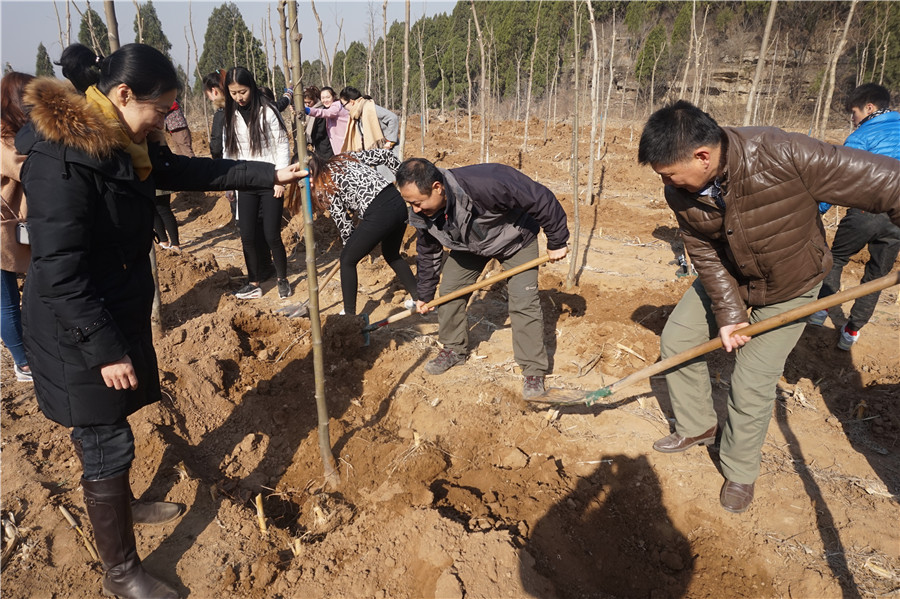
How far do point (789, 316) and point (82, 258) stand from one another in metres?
2.70

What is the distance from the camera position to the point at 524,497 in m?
2.65


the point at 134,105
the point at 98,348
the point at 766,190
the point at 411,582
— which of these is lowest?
the point at 411,582

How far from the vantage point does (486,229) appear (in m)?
3.25

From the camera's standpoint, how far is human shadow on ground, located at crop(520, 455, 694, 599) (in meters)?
2.28

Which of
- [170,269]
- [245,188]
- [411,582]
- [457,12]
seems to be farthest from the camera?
[457,12]

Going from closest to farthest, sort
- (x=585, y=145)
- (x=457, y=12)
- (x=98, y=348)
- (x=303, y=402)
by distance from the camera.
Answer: (x=98, y=348) < (x=303, y=402) < (x=585, y=145) < (x=457, y=12)

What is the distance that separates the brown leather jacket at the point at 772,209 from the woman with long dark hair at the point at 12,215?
10.2 feet

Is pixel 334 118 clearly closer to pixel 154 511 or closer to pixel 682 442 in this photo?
pixel 154 511

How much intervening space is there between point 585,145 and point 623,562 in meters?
13.9

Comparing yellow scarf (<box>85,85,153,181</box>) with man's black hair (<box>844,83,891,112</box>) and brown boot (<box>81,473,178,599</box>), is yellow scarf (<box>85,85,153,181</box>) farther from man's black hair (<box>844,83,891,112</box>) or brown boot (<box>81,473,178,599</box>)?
man's black hair (<box>844,83,891,112</box>)

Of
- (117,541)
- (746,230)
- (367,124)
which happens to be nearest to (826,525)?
(746,230)

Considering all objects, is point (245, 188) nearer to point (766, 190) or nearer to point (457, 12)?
point (766, 190)

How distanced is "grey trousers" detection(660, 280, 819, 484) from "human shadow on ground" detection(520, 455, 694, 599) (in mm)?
390

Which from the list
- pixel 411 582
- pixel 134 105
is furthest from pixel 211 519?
pixel 134 105
